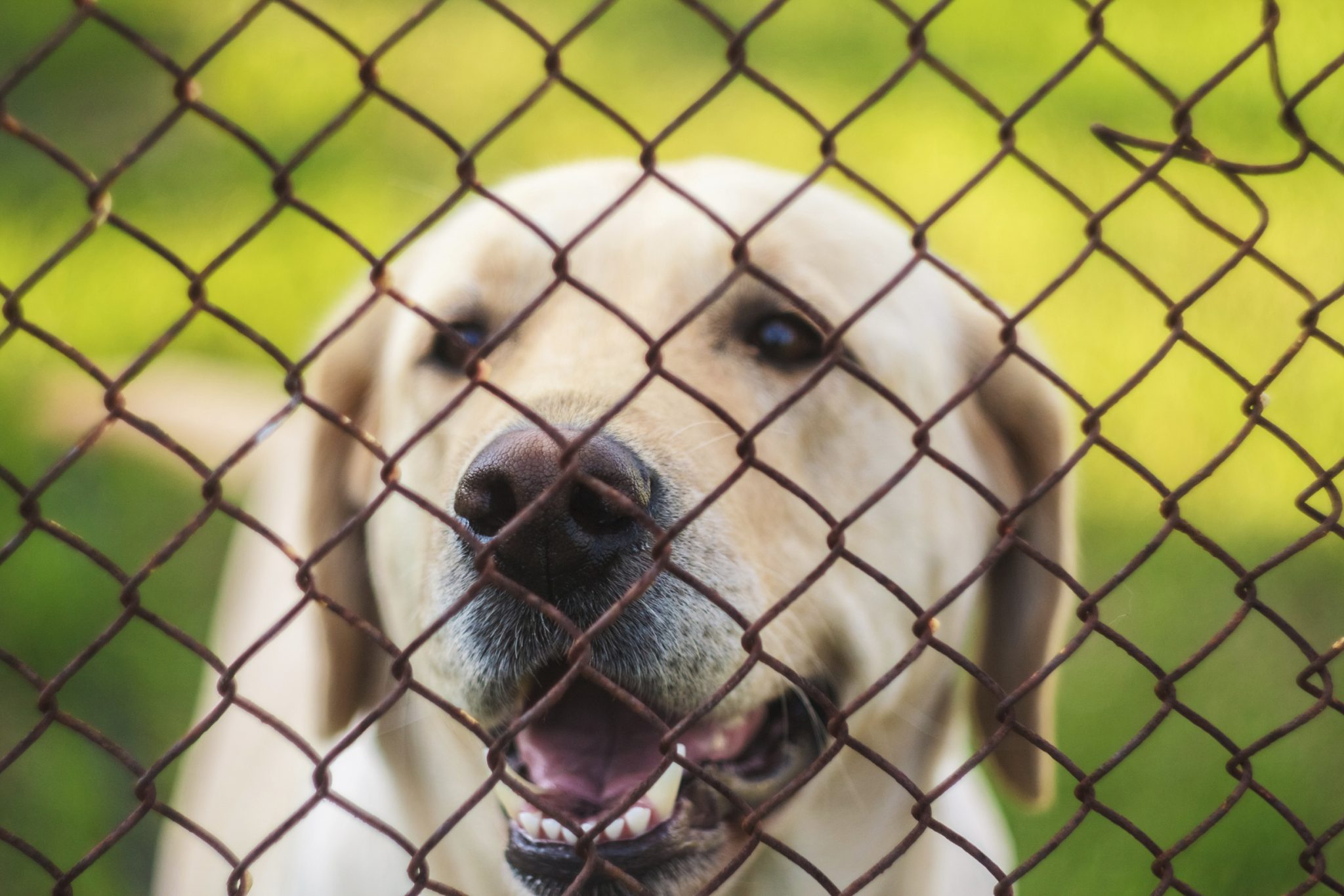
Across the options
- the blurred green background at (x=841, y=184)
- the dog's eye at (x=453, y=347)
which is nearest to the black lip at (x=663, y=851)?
the dog's eye at (x=453, y=347)

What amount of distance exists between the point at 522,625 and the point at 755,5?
19.3 feet

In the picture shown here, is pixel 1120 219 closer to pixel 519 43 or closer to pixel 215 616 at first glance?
pixel 519 43

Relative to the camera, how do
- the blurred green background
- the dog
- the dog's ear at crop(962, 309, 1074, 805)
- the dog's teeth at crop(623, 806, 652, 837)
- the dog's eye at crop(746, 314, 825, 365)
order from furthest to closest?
the blurred green background
the dog's ear at crop(962, 309, 1074, 805)
the dog's eye at crop(746, 314, 825, 365)
the dog's teeth at crop(623, 806, 652, 837)
the dog

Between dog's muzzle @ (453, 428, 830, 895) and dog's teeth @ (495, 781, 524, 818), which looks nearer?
dog's muzzle @ (453, 428, 830, 895)

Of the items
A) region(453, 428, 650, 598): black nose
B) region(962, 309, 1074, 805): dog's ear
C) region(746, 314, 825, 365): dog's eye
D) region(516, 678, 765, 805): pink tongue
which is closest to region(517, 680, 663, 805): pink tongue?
region(516, 678, 765, 805): pink tongue

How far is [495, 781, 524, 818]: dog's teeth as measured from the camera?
1943 mm

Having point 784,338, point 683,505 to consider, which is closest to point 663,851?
point 683,505

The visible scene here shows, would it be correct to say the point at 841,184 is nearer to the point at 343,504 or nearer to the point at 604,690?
the point at 343,504

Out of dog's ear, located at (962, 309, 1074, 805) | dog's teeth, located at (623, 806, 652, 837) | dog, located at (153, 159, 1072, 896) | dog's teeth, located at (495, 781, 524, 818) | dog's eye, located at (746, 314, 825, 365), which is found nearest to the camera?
dog, located at (153, 159, 1072, 896)

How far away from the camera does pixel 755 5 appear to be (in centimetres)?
704

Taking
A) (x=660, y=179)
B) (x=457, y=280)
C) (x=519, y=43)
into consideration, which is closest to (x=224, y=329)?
(x=519, y=43)

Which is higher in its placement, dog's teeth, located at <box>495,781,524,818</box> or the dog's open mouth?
the dog's open mouth

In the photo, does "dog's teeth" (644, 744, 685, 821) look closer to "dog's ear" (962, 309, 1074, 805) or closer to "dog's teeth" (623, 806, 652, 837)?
"dog's teeth" (623, 806, 652, 837)

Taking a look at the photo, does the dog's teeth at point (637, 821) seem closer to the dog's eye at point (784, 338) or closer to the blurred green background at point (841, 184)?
the dog's eye at point (784, 338)
